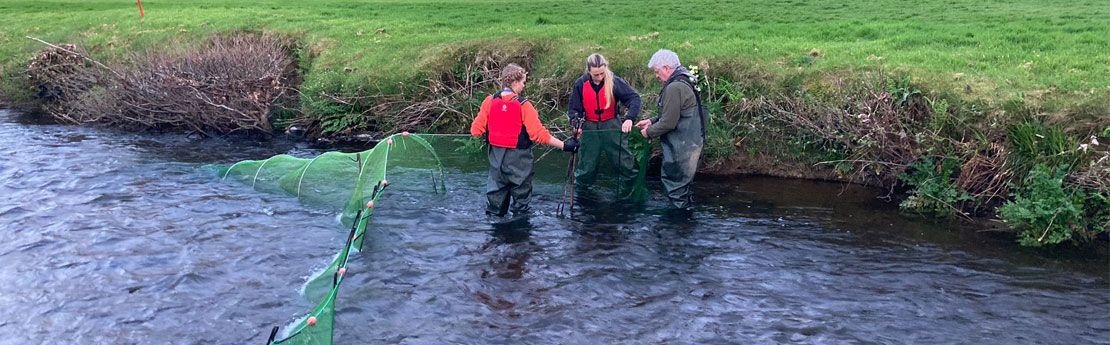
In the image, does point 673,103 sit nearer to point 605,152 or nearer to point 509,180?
point 605,152

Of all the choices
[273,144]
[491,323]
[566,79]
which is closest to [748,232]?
[491,323]

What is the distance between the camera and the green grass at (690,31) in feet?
42.4

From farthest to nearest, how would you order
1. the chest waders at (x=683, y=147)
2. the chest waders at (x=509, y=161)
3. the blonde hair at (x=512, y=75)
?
the chest waders at (x=683, y=147)
the chest waders at (x=509, y=161)
the blonde hair at (x=512, y=75)

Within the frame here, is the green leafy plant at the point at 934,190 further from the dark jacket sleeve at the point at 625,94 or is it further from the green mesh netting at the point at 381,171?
the dark jacket sleeve at the point at 625,94

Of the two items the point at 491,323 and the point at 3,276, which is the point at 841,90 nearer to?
the point at 491,323

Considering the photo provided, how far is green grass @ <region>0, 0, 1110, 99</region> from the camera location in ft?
42.4

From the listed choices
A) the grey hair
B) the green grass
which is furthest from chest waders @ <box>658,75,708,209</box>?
the green grass

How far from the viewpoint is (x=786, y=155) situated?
12.8 meters

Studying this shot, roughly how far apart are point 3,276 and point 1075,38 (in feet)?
51.8

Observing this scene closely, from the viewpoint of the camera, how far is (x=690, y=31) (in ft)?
55.5

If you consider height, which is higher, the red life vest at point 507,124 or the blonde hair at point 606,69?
the blonde hair at point 606,69

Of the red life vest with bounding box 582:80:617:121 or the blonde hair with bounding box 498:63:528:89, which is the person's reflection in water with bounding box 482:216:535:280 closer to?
the red life vest with bounding box 582:80:617:121

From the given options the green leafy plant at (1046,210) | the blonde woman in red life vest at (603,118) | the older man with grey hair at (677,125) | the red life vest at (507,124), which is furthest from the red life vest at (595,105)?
the green leafy plant at (1046,210)

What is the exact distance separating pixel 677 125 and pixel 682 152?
1.22 ft
